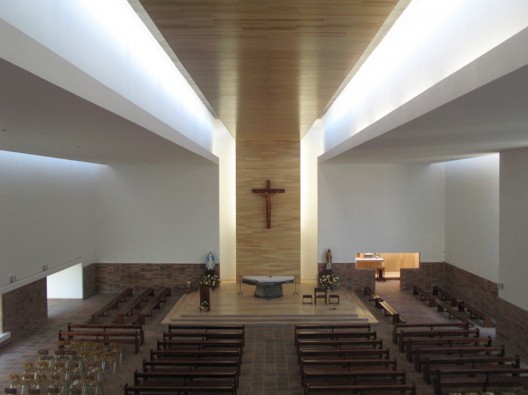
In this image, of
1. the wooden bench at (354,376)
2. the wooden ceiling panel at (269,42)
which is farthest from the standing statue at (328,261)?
the wooden ceiling panel at (269,42)

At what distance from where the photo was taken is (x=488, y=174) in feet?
43.4

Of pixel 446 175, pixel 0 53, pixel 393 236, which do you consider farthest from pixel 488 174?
pixel 0 53

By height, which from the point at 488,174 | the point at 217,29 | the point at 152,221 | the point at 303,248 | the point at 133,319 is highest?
the point at 217,29

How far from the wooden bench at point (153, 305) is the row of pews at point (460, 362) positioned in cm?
674

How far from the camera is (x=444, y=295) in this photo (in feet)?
49.9

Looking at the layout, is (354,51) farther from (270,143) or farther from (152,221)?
(152,221)

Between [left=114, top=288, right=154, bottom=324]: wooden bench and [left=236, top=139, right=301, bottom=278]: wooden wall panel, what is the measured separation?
132 inches

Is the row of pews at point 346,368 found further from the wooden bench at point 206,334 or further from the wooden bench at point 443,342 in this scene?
the wooden bench at point 206,334

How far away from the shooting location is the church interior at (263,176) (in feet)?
15.6

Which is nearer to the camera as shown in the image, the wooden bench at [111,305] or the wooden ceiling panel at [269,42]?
the wooden ceiling panel at [269,42]

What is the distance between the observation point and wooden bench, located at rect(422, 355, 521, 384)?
8570 mm

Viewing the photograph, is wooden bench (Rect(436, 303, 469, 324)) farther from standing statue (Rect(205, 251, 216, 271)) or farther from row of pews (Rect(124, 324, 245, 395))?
standing statue (Rect(205, 251, 216, 271))

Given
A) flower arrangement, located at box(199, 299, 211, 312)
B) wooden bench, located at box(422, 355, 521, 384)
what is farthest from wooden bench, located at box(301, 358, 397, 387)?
flower arrangement, located at box(199, 299, 211, 312)

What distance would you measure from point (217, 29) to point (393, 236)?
12.9m
